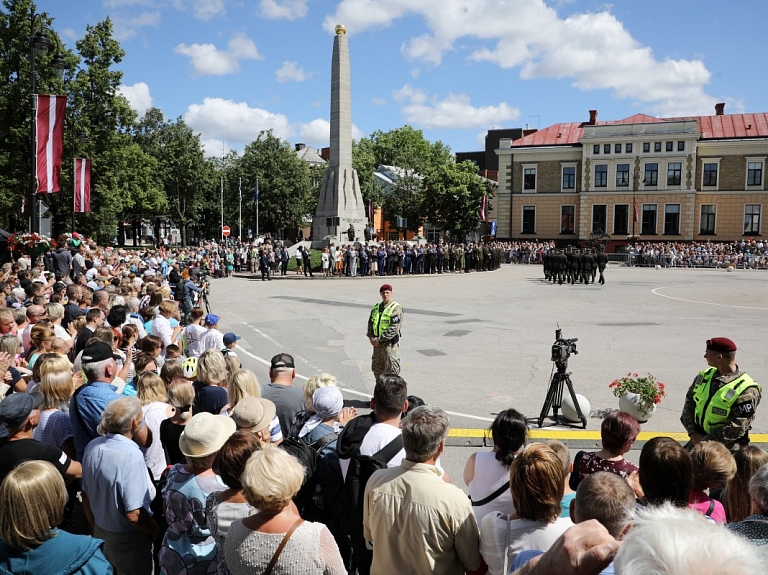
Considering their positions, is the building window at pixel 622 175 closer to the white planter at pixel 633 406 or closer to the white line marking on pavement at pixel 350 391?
the white line marking on pavement at pixel 350 391

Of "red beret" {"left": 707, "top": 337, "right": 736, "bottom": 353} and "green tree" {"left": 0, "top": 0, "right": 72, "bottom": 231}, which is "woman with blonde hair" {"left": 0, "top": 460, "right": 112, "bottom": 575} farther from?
"green tree" {"left": 0, "top": 0, "right": 72, "bottom": 231}

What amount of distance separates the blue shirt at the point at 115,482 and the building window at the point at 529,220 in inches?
2440

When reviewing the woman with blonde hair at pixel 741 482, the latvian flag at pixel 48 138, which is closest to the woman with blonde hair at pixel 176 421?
the woman with blonde hair at pixel 741 482

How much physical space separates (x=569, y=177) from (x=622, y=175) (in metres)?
4.92

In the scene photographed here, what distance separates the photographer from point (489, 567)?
3.31 m

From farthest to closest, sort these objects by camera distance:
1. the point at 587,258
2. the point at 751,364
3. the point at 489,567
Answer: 1. the point at 587,258
2. the point at 751,364
3. the point at 489,567

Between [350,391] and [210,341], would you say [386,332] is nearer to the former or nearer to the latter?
[350,391]

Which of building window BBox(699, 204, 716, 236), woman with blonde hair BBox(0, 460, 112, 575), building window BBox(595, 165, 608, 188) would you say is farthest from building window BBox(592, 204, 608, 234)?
woman with blonde hair BBox(0, 460, 112, 575)

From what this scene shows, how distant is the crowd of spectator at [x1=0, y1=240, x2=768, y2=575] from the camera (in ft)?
9.07

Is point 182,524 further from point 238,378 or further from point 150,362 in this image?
point 150,362

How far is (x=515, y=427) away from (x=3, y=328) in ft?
23.3

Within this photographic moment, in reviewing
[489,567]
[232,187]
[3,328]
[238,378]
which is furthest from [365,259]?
[232,187]

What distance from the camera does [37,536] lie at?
2834 millimetres

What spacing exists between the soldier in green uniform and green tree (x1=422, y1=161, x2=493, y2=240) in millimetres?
56266
